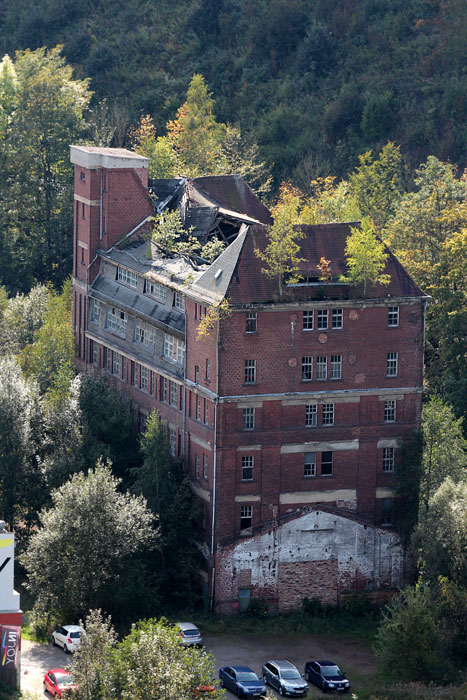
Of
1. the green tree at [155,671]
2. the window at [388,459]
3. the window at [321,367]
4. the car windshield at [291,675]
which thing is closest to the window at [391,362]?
the window at [321,367]

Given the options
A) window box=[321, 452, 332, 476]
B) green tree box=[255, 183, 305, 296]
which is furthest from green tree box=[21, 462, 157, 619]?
green tree box=[255, 183, 305, 296]

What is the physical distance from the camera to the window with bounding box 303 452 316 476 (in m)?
92.6

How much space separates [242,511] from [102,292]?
2146cm

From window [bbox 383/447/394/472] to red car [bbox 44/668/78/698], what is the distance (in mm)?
24524

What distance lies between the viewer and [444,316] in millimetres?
107875

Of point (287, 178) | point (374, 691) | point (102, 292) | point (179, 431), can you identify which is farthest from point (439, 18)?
point (374, 691)

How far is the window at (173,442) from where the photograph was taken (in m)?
96.3

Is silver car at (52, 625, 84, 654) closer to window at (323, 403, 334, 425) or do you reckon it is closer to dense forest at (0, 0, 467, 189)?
window at (323, 403, 334, 425)

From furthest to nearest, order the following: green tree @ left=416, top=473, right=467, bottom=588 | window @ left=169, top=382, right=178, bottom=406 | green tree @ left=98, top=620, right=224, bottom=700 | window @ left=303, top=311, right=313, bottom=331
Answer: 1. window @ left=169, top=382, right=178, bottom=406
2. window @ left=303, top=311, right=313, bottom=331
3. green tree @ left=416, top=473, right=467, bottom=588
4. green tree @ left=98, top=620, right=224, bottom=700

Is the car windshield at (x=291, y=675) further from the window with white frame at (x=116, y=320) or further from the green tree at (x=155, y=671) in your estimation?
the window with white frame at (x=116, y=320)

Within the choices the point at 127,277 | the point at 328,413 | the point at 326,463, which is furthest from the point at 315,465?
the point at 127,277

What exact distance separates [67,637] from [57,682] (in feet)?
20.4

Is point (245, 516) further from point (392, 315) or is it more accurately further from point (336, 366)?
point (392, 315)

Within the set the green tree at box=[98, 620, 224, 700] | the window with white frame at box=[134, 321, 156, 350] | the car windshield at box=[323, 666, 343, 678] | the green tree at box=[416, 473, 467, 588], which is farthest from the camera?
the window with white frame at box=[134, 321, 156, 350]
